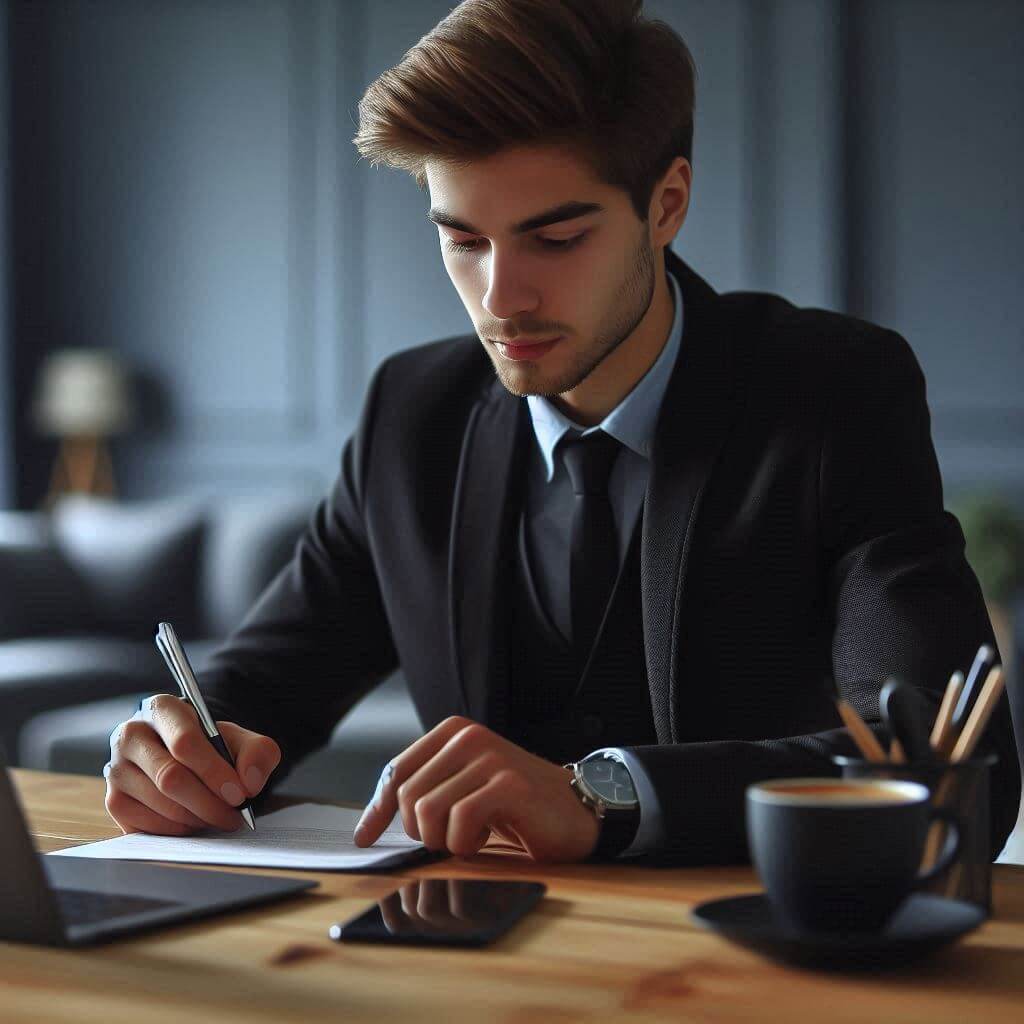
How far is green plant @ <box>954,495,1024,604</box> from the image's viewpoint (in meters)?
4.61

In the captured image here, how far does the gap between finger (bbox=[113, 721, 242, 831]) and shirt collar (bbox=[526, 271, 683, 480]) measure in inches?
22.3

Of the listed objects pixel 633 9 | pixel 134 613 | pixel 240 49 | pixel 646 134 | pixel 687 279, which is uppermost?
pixel 240 49

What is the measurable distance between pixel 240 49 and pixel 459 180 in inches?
212

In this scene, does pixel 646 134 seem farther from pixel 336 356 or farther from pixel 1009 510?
pixel 336 356

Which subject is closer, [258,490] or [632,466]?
[632,466]

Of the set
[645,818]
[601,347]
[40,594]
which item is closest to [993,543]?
[40,594]

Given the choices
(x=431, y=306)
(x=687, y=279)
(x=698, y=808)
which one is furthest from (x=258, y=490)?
(x=698, y=808)

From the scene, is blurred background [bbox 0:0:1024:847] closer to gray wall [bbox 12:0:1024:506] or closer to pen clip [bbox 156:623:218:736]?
gray wall [bbox 12:0:1024:506]

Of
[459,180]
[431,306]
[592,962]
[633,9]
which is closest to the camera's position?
[592,962]

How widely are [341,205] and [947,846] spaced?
18.6ft

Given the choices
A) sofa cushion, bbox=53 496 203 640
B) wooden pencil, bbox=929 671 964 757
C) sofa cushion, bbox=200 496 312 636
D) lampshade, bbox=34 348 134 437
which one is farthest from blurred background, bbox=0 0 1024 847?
wooden pencil, bbox=929 671 964 757

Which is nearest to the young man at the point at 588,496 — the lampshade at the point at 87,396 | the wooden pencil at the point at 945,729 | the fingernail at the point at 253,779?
the fingernail at the point at 253,779

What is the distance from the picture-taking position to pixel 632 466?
154 cm

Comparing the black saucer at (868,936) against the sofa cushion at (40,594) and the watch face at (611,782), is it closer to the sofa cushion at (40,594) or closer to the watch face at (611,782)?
the watch face at (611,782)
